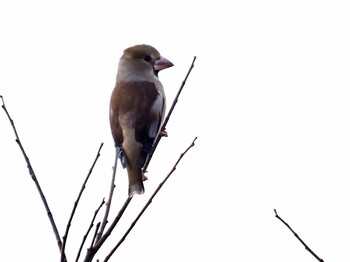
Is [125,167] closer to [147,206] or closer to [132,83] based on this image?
[132,83]

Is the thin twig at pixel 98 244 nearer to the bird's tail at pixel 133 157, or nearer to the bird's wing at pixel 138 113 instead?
the bird's tail at pixel 133 157

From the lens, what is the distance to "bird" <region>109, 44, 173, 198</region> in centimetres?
559

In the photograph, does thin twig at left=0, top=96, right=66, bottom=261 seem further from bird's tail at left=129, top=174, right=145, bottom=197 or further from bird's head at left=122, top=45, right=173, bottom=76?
bird's head at left=122, top=45, right=173, bottom=76

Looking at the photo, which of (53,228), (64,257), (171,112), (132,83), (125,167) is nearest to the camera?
(64,257)

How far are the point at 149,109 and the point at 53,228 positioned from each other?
2.50 metres

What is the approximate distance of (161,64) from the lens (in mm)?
6059

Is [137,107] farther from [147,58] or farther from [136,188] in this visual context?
[136,188]

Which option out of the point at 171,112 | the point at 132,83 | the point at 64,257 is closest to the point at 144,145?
the point at 132,83

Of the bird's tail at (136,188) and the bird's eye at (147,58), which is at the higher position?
the bird's eye at (147,58)

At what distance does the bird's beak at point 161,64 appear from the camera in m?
6.04

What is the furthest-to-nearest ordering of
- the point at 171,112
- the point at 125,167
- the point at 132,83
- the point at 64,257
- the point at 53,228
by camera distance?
the point at 132,83 → the point at 125,167 → the point at 171,112 → the point at 53,228 → the point at 64,257

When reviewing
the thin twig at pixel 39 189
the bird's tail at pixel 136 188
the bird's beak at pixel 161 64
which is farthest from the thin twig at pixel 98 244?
the bird's beak at pixel 161 64

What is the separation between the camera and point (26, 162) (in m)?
3.50

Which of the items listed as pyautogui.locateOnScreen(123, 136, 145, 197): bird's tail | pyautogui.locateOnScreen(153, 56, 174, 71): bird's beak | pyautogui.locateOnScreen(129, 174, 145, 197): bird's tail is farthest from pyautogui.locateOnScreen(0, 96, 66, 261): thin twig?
pyautogui.locateOnScreen(153, 56, 174, 71): bird's beak
